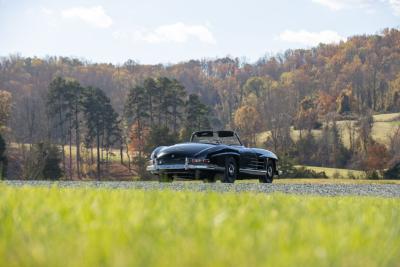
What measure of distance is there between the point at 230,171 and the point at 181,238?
13.5m

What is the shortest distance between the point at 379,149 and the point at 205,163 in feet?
254

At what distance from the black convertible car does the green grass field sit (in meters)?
10.4

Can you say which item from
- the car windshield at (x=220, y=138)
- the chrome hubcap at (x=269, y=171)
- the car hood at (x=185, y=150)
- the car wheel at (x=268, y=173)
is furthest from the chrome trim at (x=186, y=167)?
the chrome hubcap at (x=269, y=171)

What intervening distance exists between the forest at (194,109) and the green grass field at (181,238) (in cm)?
3580

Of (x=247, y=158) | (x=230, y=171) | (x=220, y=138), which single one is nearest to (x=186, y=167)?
(x=230, y=171)

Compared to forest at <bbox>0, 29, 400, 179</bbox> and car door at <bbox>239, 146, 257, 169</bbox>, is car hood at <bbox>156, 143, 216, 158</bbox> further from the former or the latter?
forest at <bbox>0, 29, 400, 179</bbox>

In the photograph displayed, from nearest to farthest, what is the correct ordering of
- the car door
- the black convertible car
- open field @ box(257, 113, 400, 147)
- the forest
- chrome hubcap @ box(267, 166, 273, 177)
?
1. the black convertible car
2. the car door
3. chrome hubcap @ box(267, 166, 273, 177)
4. the forest
5. open field @ box(257, 113, 400, 147)

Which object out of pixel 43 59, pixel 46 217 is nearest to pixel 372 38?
pixel 43 59

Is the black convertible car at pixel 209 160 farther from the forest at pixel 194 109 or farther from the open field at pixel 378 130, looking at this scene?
the open field at pixel 378 130

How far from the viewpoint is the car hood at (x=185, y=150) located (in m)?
16.1

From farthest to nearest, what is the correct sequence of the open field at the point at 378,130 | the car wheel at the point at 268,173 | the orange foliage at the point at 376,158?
the open field at the point at 378,130, the orange foliage at the point at 376,158, the car wheel at the point at 268,173

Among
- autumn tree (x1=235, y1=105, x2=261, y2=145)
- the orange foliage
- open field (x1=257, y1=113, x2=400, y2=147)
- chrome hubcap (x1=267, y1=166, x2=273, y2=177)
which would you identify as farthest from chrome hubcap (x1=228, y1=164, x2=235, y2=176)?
autumn tree (x1=235, y1=105, x2=261, y2=145)

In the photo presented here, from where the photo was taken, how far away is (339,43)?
191 meters

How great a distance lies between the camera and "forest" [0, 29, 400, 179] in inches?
3738
